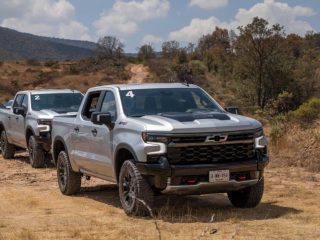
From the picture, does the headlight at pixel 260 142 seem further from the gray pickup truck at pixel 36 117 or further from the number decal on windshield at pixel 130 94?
the gray pickup truck at pixel 36 117

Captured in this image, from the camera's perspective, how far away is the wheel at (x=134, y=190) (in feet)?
27.1

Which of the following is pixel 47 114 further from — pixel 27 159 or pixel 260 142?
pixel 260 142

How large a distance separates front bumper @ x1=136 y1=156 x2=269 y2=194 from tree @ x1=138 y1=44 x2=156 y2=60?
238 feet

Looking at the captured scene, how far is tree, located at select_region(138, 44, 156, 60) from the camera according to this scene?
81938 millimetres

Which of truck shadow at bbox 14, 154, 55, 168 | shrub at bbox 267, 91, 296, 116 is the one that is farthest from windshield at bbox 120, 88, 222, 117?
shrub at bbox 267, 91, 296, 116

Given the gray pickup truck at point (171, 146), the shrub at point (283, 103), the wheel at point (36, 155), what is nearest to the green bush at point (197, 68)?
the shrub at point (283, 103)

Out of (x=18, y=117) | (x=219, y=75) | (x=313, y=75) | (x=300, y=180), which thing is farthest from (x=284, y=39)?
(x=300, y=180)

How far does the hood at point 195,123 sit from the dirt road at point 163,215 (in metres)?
1.12

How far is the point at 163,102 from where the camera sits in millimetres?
9375

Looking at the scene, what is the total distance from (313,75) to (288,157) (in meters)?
32.9

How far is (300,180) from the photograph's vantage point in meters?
12.0

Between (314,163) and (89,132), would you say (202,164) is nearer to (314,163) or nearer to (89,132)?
(89,132)

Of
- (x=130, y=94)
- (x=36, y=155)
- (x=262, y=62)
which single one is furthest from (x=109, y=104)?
(x=262, y=62)

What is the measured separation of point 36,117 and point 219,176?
7794 mm
